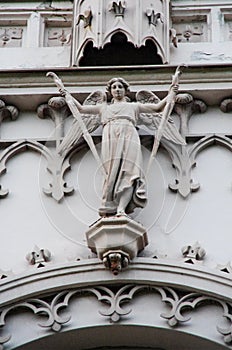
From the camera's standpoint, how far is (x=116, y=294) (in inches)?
381

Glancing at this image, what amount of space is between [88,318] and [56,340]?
265mm

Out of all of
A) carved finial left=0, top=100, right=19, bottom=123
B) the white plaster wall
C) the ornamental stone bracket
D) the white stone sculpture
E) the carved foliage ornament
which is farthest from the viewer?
the ornamental stone bracket

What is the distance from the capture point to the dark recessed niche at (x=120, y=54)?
1102 centimetres

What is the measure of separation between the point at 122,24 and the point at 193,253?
6.98 ft

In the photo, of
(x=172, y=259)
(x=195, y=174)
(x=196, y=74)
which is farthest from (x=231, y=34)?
(x=172, y=259)

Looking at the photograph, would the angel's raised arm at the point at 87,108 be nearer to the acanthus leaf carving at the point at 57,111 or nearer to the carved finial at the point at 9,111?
the acanthus leaf carving at the point at 57,111

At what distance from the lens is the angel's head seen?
1031 centimetres

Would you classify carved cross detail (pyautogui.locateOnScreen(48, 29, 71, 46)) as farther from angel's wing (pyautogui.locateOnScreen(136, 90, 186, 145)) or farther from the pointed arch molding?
the pointed arch molding

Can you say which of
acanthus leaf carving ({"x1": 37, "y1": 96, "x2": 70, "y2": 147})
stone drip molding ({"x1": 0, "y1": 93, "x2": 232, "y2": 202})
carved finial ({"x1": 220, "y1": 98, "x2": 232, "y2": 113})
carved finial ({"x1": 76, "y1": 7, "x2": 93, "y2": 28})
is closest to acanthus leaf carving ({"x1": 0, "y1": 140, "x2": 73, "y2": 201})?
stone drip molding ({"x1": 0, "y1": 93, "x2": 232, "y2": 202})

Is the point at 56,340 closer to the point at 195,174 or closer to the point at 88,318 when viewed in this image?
the point at 88,318

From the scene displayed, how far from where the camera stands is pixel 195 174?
1030 cm

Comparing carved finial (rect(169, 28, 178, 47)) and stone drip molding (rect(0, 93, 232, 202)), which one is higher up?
carved finial (rect(169, 28, 178, 47))

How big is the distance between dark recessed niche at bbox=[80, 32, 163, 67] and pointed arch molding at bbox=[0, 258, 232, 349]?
78.8 inches

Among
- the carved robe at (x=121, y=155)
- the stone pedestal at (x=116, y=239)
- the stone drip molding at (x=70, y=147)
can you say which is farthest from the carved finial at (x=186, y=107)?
the stone pedestal at (x=116, y=239)
